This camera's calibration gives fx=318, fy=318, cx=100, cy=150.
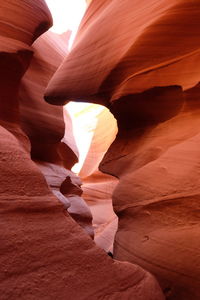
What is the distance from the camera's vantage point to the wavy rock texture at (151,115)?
1856mm

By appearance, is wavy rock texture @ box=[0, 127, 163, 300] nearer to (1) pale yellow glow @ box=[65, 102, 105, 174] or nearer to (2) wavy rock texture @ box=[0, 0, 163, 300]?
(2) wavy rock texture @ box=[0, 0, 163, 300]

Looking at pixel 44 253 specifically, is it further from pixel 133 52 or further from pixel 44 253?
pixel 133 52

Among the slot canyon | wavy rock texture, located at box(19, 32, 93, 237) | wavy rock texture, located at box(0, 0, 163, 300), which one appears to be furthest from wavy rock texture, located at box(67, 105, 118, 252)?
wavy rock texture, located at box(0, 0, 163, 300)

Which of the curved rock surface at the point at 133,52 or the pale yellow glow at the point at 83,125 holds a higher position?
the curved rock surface at the point at 133,52

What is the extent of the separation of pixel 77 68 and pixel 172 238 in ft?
6.30

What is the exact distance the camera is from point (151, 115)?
2822mm

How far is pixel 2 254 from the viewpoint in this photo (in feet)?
3.64

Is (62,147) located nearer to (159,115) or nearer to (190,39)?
(159,115)

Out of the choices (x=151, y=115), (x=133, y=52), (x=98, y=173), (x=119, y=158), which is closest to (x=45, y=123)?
(x=119, y=158)

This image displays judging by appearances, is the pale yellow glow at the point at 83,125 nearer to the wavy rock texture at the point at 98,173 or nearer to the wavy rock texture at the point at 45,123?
the wavy rock texture at the point at 98,173

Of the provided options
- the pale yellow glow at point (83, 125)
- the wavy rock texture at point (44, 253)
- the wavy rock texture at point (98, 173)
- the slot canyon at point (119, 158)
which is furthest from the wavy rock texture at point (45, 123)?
the pale yellow glow at point (83, 125)

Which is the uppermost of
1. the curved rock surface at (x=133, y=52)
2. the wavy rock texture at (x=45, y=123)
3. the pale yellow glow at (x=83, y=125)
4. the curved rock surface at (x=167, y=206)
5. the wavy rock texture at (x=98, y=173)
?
the curved rock surface at (x=133, y=52)

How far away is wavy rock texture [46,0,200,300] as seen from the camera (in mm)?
1856

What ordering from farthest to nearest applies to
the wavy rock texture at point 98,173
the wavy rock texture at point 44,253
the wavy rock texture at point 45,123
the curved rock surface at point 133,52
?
the wavy rock texture at point 98,173
the wavy rock texture at point 45,123
the curved rock surface at point 133,52
the wavy rock texture at point 44,253
